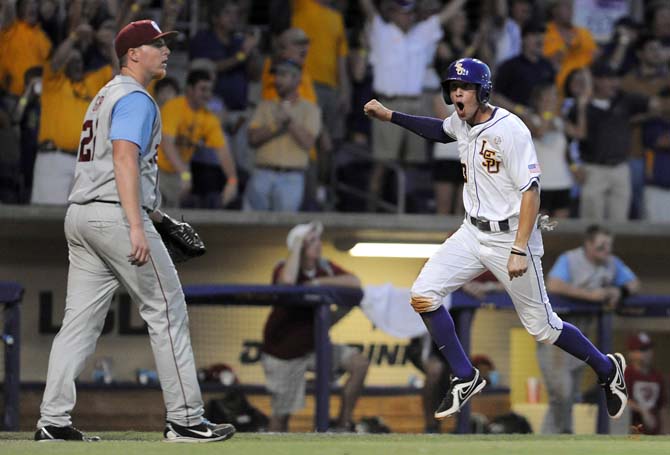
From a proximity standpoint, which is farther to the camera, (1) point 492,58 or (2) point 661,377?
(1) point 492,58

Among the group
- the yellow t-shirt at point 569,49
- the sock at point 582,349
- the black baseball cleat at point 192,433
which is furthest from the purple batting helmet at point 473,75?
the yellow t-shirt at point 569,49

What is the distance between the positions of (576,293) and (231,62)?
363cm

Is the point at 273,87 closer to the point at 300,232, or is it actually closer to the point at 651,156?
the point at 300,232

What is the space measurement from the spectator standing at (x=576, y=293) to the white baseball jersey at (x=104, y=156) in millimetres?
4410

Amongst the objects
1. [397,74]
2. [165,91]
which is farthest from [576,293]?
[165,91]

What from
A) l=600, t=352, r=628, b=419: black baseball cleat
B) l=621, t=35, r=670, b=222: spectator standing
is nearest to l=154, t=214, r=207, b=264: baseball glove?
l=600, t=352, r=628, b=419: black baseball cleat

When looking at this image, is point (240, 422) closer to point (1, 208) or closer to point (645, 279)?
point (1, 208)

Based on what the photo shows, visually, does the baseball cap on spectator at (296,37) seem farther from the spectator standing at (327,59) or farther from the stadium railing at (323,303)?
the stadium railing at (323,303)

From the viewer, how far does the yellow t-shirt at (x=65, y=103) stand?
33.5ft

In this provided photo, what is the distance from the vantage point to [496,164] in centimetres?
650

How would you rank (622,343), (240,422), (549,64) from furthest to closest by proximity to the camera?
(549,64)
(622,343)
(240,422)

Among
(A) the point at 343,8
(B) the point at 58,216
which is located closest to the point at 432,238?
(A) the point at 343,8

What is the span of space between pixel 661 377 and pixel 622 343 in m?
0.43

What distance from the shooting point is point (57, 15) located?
10.9 m
